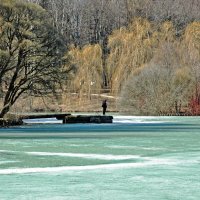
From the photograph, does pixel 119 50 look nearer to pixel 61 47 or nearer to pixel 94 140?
pixel 61 47

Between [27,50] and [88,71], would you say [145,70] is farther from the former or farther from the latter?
[27,50]

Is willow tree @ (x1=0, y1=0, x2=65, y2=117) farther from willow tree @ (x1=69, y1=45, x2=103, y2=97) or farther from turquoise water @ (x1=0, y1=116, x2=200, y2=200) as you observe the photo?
willow tree @ (x1=69, y1=45, x2=103, y2=97)

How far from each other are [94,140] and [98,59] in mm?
39757

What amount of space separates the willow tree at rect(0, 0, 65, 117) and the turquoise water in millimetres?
15047

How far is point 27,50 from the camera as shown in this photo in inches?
1284

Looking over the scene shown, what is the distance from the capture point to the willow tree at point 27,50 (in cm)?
3206

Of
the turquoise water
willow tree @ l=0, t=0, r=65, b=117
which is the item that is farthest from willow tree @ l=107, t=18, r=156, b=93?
the turquoise water

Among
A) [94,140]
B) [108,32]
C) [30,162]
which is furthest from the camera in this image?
[108,32]

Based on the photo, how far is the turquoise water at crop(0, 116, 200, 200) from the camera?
8.68 m

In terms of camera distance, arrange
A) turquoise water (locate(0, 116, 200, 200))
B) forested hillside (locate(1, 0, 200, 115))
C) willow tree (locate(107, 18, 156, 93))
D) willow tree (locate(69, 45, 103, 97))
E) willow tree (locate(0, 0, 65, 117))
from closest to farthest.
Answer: turquoise water (locate(0, 116, 200, 200)), willow tree (locate(0, 0, 65, 117)), forested hillside (locate(1, 0, 200, 115)), willow tree (locate(107, 18, 156, 93)), willow tree (locate(69, 45, 103, 97))

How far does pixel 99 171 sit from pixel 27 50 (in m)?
22.1

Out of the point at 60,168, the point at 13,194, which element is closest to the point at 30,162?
the point at 60,168

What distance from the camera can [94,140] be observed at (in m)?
19.5

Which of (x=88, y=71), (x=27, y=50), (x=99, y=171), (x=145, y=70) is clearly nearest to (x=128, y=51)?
(x=88, y=71)
